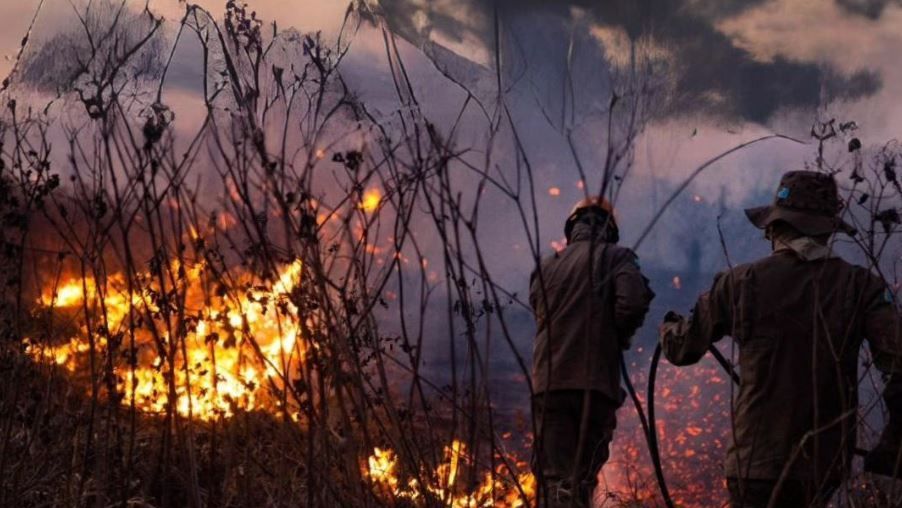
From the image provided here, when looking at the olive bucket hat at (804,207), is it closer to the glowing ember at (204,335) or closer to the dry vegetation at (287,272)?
the dry vegetation at (287,272)

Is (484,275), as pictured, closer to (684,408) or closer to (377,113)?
(377,113)

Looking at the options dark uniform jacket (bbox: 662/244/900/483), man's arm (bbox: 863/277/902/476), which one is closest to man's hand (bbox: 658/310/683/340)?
dark uniform jacket (bbox: 662/244/900/483)

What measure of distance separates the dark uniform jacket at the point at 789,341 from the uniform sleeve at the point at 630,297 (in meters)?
1.13

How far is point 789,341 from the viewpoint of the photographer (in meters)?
3.66

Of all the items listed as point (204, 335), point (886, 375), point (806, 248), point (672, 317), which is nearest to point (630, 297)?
point (672, 317)

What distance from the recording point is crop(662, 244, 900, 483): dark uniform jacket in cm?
356

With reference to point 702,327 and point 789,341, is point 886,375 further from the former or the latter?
point 702,327

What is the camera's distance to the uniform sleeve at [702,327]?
12.3 ft

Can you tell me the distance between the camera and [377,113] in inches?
126

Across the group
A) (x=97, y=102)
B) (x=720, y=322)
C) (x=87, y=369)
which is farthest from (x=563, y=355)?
(x=87, y=369)

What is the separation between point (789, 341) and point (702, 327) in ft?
1.07

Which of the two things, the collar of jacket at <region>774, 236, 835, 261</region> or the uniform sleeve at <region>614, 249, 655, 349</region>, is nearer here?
the collar of jacket at <region>774, 236, 835, 261</region>

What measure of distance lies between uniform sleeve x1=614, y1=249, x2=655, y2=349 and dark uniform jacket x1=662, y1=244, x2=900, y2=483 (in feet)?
3.69

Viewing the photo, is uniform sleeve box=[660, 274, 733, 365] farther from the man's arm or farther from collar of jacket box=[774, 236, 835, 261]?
the man's arm
